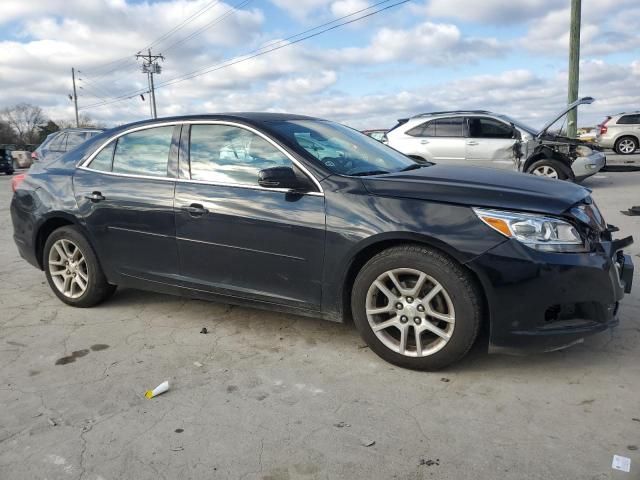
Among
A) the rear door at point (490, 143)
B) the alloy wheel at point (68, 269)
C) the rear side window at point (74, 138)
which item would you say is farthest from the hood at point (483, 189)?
the rear side window at point (74, 138)

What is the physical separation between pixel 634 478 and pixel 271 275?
2.24 metres

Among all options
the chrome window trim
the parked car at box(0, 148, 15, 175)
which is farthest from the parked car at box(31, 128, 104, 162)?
the parked car at box(0, 148, 15, 175)

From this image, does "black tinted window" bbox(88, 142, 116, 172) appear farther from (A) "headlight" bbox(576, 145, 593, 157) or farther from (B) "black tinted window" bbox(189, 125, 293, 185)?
(A) "headlight" bbox(576, 145, 593, 157)

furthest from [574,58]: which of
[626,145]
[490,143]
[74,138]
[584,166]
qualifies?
[74,138]

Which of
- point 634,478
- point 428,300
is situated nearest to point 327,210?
point 428,300

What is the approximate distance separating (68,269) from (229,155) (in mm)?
1885

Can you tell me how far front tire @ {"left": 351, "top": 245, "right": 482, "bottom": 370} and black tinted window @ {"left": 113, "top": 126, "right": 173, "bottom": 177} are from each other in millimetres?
1836

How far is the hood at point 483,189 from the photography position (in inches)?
122

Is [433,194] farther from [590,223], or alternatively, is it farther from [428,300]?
[590,223]

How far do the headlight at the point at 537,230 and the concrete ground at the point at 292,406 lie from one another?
2.59ft

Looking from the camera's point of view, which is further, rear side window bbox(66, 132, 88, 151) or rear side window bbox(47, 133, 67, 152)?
rear side window bbox(47, 133, 67, 152)

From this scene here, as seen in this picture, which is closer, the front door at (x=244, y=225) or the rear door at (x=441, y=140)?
the front door at (x=244, y=225)

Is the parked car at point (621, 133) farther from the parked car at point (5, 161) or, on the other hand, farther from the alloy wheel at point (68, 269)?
the parked car at point (5, 161)

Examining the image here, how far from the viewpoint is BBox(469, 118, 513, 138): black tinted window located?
36.2ft
